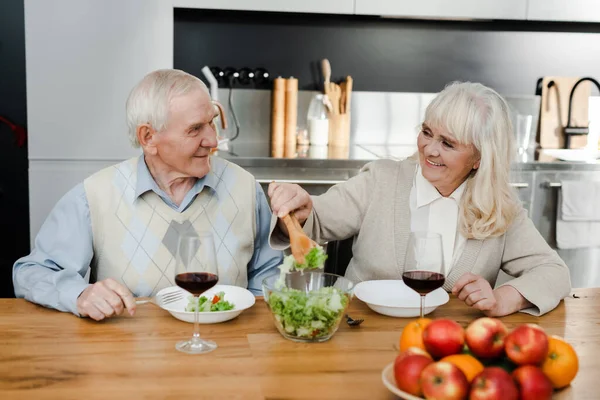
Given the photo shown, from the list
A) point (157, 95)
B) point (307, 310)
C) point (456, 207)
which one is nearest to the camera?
point (307, 310)

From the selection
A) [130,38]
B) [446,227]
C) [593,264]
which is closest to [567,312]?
[446,227]

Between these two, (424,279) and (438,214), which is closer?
(424,279)

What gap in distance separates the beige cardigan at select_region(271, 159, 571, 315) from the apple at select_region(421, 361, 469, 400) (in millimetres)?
878

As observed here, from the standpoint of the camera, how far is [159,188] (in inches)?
85.3

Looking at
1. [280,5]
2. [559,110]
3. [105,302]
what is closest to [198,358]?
[105,302]

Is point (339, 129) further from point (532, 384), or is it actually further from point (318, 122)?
point (532, 384)

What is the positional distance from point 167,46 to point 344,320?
2.39 m

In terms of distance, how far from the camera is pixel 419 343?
1.45 m

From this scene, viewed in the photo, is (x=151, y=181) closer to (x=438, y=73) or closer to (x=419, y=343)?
(x=419, y=343)

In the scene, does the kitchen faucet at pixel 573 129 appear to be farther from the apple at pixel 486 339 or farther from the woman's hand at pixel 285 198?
the apple at pixel 486 339

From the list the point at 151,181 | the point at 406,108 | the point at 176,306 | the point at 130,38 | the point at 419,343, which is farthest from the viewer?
the point at 406,108

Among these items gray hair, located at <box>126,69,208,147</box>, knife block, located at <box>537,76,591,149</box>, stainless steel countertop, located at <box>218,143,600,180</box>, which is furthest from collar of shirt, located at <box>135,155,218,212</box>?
knife block, located at <box>537,76,591,149</box>

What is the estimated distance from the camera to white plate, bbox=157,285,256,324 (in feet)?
5.64

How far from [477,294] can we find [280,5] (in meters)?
2.46
